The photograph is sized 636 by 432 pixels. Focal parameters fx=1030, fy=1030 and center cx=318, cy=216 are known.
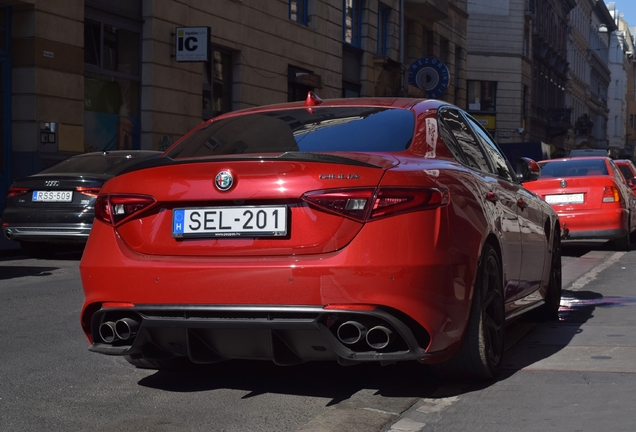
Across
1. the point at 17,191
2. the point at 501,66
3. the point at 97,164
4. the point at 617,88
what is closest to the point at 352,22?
the point at 97,164

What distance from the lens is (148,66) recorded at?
21453mm

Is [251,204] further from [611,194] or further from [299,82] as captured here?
[299,82]

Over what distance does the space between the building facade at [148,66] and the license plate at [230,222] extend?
14414 mm

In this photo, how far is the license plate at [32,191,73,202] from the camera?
12.4 meters

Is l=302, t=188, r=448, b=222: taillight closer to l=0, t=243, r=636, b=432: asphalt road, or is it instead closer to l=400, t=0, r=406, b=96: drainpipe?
l=0, t=243, r=636, b=432: asphalt road

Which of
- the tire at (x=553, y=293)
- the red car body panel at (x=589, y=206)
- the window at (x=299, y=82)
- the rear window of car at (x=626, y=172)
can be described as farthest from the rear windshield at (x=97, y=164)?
the window at (x=299, y=82)

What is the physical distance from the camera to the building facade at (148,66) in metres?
18.2

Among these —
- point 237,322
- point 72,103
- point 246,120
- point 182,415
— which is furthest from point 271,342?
point 72,103

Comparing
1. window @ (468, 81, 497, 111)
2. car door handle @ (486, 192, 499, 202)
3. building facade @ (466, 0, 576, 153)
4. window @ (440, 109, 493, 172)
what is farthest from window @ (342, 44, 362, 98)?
car door handle @ (486, 192, 499, 202)

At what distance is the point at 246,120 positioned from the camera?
17.6 feet

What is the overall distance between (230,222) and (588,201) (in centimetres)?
1143

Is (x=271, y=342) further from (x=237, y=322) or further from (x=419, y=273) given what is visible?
(x=419, y=273)

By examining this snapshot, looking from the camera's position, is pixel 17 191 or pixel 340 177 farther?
pixel 17 191

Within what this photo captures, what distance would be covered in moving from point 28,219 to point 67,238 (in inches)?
22.4
